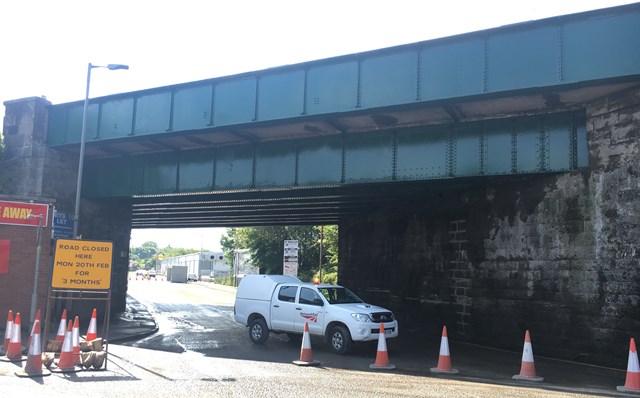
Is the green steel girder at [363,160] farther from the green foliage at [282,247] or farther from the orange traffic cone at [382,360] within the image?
the green foliage at [282,247]

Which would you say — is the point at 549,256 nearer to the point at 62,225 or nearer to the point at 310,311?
the point at 310,311

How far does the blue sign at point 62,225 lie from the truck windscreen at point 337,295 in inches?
453

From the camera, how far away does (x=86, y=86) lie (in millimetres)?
19422

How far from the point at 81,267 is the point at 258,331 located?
5.99 m

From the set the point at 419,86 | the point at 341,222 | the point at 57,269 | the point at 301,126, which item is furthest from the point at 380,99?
the point at 341,222

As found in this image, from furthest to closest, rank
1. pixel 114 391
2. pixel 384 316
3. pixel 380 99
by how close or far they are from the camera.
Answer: pixel 380 99 < pixel 384 316 < pixel 114 391

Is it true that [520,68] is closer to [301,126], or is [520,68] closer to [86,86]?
[301,126]

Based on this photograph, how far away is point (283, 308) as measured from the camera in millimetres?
15742

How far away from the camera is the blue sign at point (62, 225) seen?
69.1 ft

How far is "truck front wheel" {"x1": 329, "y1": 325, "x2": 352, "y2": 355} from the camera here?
14.2 metres

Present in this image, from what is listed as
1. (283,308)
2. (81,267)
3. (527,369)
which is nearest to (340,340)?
(283,308)

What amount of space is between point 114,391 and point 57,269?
3875mm

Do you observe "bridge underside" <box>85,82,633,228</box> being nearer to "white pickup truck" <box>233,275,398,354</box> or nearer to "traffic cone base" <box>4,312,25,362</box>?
"white pickup truck" <box>233,275,398,354</box>

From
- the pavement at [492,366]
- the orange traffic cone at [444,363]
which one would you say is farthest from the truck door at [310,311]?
the orange traffic cone at [444,363]
